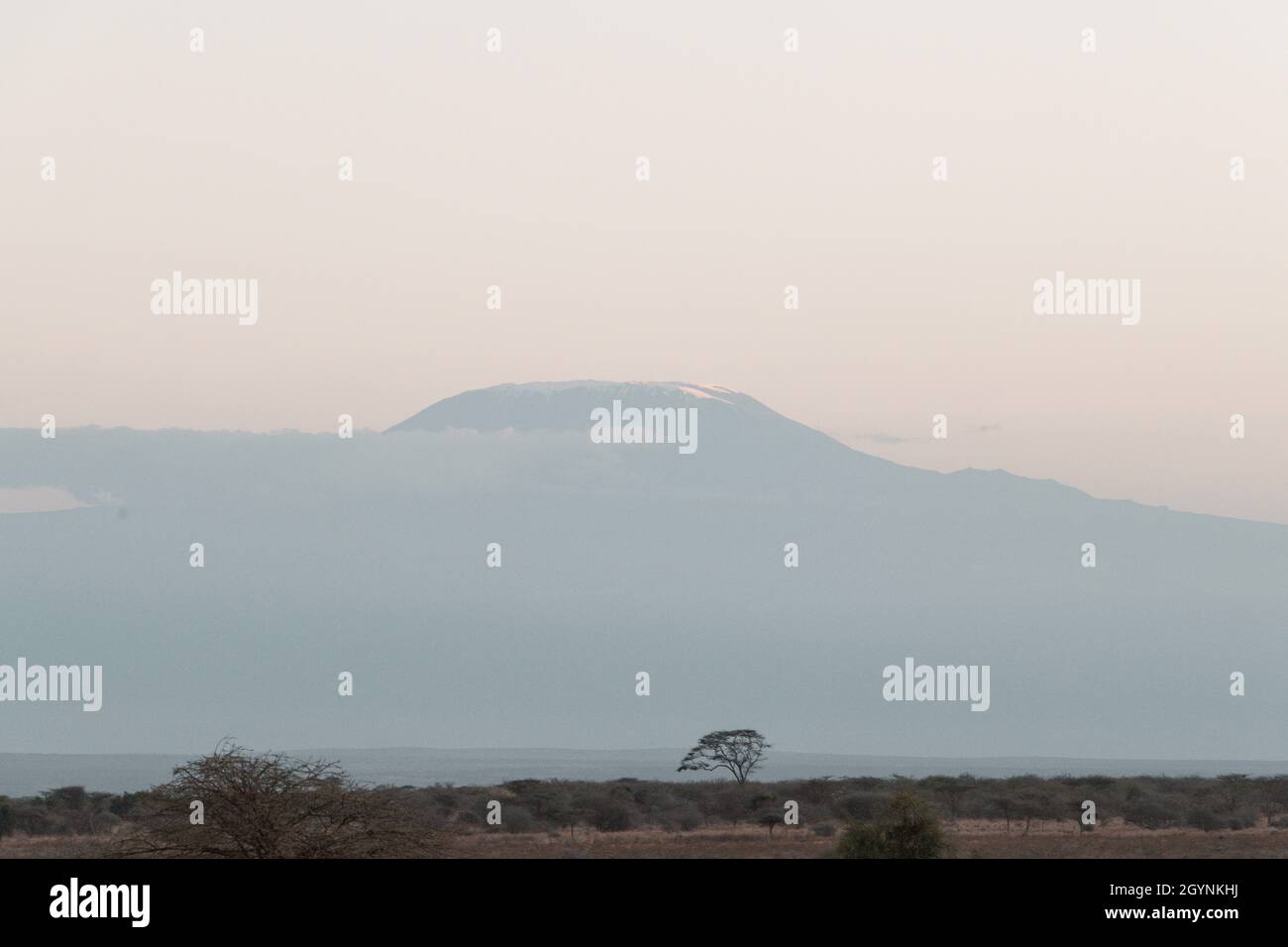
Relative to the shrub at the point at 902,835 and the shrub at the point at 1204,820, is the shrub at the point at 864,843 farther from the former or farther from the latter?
the shrub at the point at 1204,820

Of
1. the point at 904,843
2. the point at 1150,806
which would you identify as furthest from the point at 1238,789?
the point at 904,843

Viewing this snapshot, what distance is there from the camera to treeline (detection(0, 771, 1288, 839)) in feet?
202

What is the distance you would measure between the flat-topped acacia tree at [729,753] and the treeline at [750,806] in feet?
76.0

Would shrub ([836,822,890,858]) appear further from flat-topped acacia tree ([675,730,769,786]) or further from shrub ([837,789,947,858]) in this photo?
flat-topped acacia tree ([675,730,769,786])

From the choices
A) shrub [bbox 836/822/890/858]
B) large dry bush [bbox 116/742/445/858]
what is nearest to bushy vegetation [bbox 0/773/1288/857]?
shrub [bbox 836/822/890/858]

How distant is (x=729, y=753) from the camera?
10450 cm

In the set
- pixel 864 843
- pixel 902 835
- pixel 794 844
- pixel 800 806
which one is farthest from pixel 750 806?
pixel 902 835

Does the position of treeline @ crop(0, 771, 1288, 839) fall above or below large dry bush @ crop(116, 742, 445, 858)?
below

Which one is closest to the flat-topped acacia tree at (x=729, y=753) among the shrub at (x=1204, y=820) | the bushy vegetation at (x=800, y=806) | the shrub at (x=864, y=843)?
the bushy vegetation at (x=800, y=806)

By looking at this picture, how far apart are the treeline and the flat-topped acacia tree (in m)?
23.2

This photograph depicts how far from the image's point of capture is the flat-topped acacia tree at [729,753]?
104 m

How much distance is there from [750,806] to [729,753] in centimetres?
3646

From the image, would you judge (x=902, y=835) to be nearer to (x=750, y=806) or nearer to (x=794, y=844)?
(x=794, y=844)
